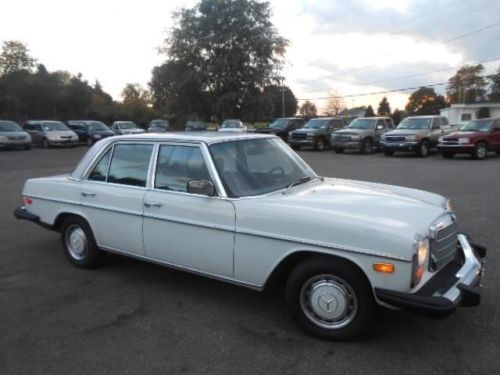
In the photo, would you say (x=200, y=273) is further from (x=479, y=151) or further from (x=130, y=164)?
(x=479, y=151)

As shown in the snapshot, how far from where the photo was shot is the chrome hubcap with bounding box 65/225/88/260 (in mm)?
5332

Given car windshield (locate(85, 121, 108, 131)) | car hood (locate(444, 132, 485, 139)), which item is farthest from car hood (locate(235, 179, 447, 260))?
car windshield (locate(85, 121, 108, 131))

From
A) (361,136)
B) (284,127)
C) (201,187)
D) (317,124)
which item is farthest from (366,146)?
(201,187)

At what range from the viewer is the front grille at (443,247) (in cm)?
356

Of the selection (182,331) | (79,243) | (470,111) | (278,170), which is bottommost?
(182,331)

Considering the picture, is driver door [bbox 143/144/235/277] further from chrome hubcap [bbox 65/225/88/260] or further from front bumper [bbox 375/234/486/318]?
front bumper [bbox 375/234/486/318]

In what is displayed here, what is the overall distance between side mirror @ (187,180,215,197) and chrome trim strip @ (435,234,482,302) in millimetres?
2043

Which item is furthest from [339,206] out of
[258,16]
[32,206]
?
[258,16]

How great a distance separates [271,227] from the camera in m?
3.77

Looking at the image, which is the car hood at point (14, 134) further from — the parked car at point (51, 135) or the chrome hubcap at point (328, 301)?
the chrome hubcap at point (328, 301)

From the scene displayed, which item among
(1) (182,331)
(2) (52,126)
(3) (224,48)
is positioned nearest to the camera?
(1) (182,331)

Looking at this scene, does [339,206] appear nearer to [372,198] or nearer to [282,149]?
[372,198]

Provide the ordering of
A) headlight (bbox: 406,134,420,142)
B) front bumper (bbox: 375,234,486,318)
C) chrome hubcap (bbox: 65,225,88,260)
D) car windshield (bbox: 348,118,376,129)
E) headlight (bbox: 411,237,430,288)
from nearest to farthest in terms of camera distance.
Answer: front bumper (bbox: 375,234,486,318), headlight (bbox: 411,237,430,288), chrome hubcap (bbox: 65,225,88,260), headlight (bbox: 406,134,420,142), car windshield (bbox: 348,118,376,129)

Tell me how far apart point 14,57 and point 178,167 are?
61.5 m
